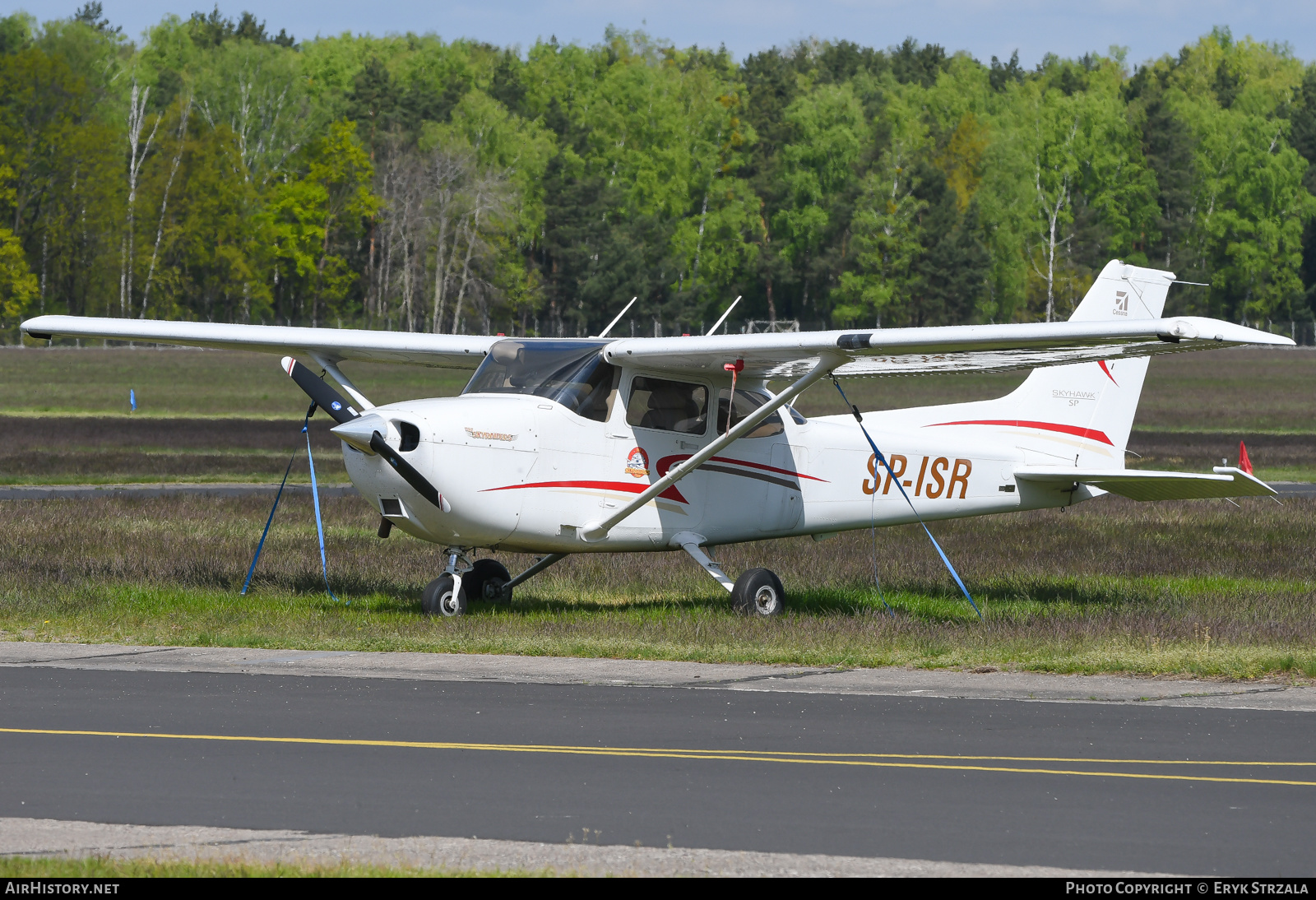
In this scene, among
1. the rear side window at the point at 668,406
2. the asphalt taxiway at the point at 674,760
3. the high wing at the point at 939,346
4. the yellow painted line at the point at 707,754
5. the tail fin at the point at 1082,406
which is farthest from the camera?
the tail fin at the point at 1082,406

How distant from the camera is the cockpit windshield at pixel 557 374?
15.0 metres

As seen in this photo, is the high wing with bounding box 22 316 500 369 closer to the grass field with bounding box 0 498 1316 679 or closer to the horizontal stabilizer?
the grass field with bounding box 0 498 1316 679

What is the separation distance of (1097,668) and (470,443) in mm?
5360

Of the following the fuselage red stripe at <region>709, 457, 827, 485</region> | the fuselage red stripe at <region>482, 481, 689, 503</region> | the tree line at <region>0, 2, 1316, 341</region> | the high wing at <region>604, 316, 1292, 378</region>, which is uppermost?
the tree line at <region>0, 2, 1316, 341</region>

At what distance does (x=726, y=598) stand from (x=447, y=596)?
337 cm

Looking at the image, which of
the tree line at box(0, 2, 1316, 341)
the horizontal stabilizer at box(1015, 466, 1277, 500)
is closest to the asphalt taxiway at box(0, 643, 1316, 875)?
the horizontal stabilizer at box(1015, 466, 1277, 500)

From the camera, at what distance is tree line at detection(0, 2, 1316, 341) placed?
95812 millimetres

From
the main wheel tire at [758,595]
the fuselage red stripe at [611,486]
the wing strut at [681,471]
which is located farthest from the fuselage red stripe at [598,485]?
the main wheel tire at [758,595]

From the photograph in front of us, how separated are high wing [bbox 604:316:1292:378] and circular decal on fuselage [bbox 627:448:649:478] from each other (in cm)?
80

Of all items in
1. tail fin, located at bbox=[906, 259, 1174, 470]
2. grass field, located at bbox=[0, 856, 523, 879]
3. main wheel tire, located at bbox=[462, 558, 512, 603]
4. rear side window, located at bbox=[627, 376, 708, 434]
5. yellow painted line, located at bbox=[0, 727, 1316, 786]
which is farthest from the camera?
tail fin, located at bbox=[906, 259, 1174, 470]

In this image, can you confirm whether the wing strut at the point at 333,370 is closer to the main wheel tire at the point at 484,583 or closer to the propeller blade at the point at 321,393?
the propeller blade at the point at 321,393

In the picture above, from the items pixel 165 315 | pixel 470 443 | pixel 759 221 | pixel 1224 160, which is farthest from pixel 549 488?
pixel 1224 160

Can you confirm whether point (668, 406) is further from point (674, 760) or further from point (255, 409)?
point (255, 409)

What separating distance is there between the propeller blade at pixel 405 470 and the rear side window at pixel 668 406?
2.22 metres
